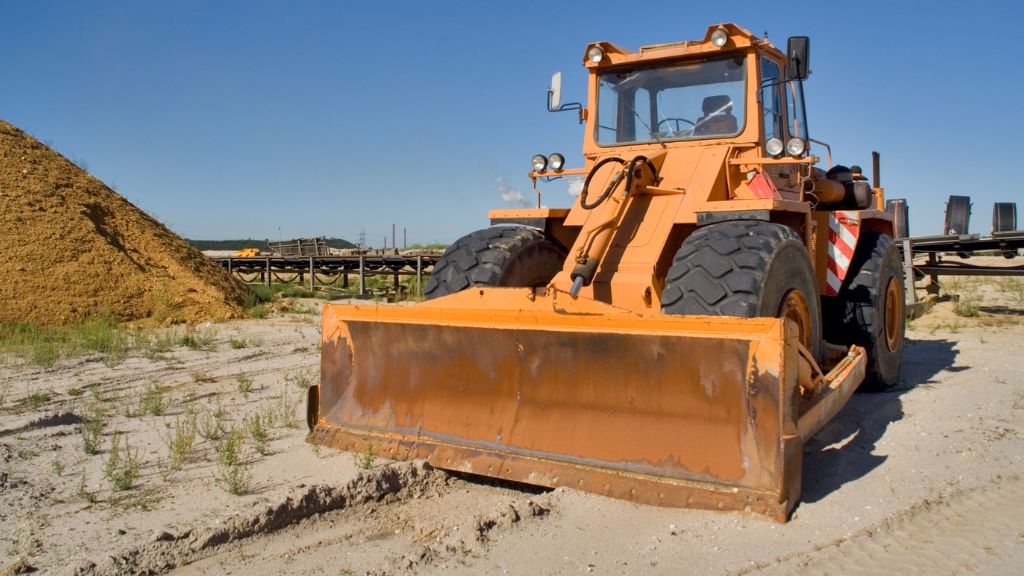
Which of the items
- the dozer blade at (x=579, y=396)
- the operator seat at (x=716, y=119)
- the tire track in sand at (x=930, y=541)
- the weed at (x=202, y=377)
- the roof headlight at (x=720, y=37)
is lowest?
the tire track in sand at (x=930, y=541)

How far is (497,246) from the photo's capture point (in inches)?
228

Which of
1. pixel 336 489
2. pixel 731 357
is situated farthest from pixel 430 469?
pixel 731 357

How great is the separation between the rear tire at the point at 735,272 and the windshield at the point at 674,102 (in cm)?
148

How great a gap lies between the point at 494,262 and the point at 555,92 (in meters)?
1.68

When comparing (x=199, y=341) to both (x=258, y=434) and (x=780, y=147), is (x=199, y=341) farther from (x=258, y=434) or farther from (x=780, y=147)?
(x=780, y=147)

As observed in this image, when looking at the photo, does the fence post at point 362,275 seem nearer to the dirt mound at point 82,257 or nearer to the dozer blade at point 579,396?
the dirt mound at point 82,257

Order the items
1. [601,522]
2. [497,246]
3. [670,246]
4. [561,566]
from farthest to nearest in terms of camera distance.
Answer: [497,246], [670,246], [601,522], [561,566]

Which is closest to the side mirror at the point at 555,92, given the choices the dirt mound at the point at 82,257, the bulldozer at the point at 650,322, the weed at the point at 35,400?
the bulldozer at the point at 650,322

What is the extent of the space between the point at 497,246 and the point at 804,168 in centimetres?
274

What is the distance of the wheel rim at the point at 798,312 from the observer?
4.88m

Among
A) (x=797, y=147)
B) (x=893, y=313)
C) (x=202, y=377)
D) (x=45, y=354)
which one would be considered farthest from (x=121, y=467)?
(x=893, y=313)

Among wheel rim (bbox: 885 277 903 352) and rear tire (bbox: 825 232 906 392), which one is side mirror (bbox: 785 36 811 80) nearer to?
rear tire (bbox: 825 232 906 392)

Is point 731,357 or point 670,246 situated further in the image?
point 670,246

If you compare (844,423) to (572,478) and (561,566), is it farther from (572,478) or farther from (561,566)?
(561,566)
